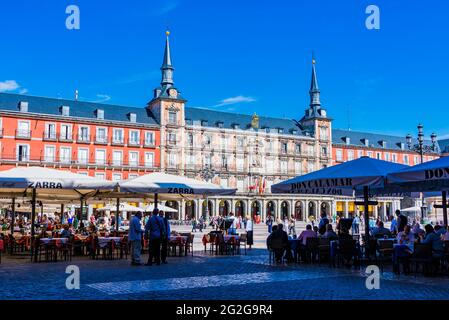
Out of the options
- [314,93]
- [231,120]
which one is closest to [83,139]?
[231,120]

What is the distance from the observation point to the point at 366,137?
7669 centimetres

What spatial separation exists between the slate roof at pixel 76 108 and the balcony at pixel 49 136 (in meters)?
2.29

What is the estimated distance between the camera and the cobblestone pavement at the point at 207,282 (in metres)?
8.19

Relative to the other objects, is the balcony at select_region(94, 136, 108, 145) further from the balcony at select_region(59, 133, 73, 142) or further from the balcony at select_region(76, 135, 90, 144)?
the balcony at select_region(59, 133, 73, 142)

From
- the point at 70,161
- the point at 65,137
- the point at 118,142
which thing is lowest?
the point at 70,161

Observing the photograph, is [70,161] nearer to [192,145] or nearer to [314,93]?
[192,145]

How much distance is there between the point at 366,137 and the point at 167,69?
3408 cm

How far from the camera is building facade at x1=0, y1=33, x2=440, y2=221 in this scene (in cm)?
5231

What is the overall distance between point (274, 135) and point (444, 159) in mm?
56930

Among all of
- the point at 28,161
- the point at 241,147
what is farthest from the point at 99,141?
the point at 241,147

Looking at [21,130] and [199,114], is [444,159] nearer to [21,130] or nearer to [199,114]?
[21,130]

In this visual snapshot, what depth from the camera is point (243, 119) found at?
223ft
